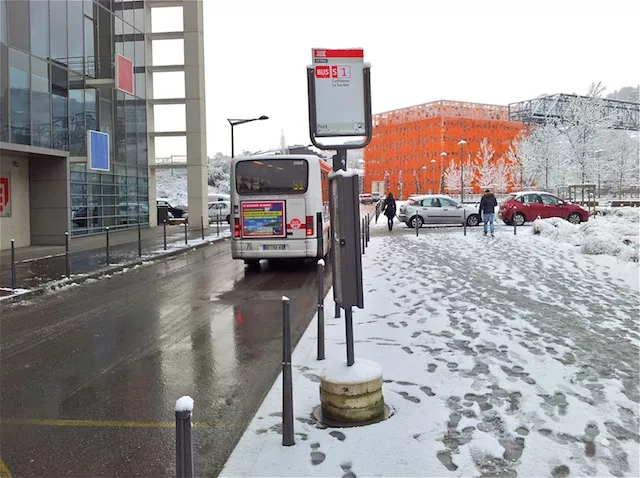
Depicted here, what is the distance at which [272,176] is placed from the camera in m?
13.9

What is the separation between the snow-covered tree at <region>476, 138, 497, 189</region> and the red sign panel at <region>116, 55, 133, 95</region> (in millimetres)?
72779

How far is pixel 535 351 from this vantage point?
21.0 ft

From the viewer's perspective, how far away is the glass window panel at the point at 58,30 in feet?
70.2

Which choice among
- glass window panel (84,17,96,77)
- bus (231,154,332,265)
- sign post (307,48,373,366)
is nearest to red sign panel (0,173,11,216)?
glass window panel (84,17,96,77)

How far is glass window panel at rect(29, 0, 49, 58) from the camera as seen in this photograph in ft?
65.6

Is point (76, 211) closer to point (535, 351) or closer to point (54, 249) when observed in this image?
point (54, 249)

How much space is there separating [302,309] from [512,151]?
90.0 meters

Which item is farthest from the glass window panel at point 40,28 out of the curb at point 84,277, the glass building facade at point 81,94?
the curb at point 84,277

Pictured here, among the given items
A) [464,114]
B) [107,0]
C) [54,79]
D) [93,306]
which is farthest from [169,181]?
[93,306]

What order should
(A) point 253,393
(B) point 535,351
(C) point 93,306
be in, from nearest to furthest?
(A) point 253,393
(B) point 535,351
(C) point 93,306

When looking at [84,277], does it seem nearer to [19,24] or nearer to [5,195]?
[5,195]

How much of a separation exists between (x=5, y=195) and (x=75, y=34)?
7.78 metres

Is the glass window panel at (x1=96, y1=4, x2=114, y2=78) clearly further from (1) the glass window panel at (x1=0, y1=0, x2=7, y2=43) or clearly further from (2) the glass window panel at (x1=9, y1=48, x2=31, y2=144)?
(1) the glass window panel at (x1=0, y1=0, x2=7, y2=43)

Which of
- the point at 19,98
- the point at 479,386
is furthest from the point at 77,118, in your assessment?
the point at 479,386
